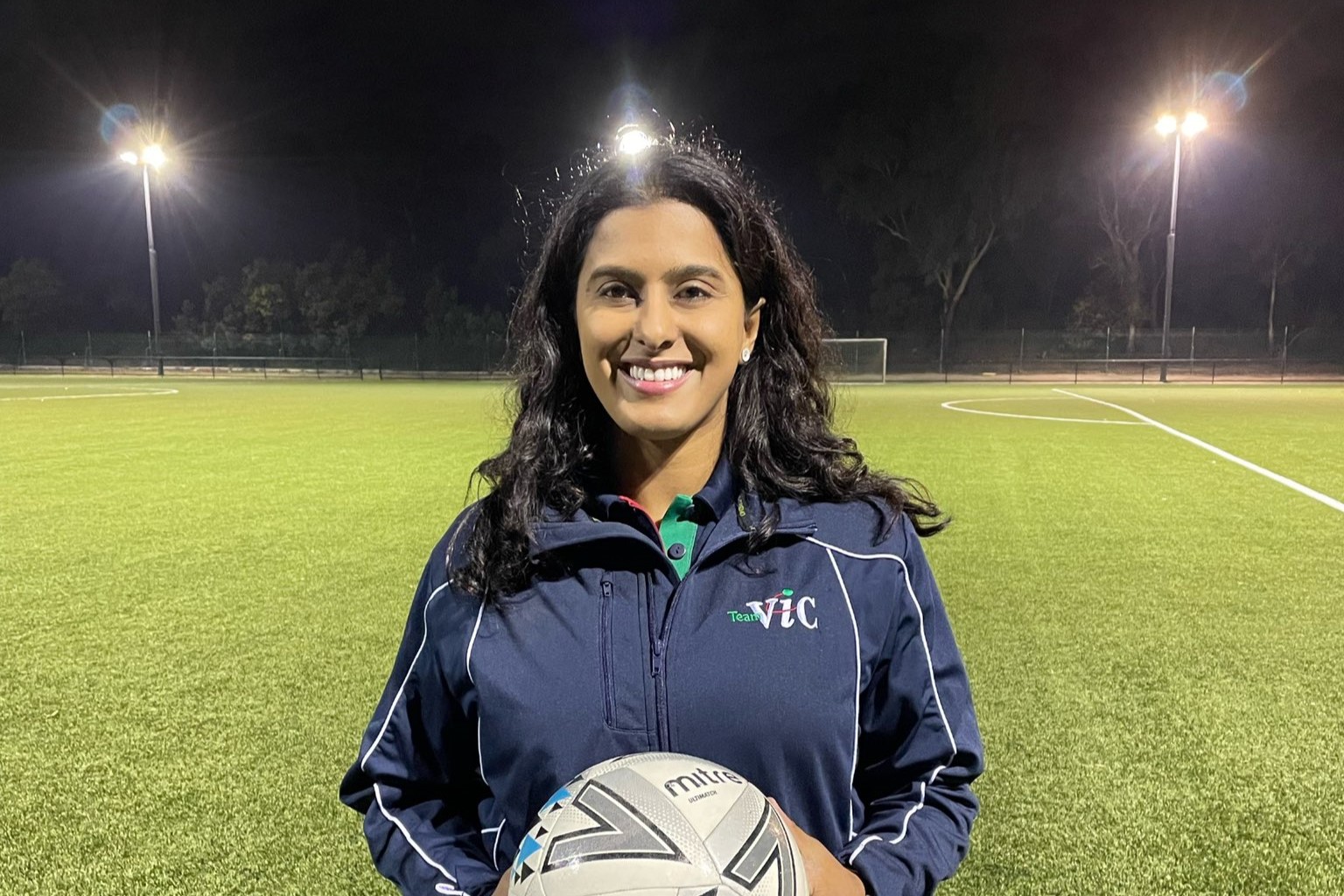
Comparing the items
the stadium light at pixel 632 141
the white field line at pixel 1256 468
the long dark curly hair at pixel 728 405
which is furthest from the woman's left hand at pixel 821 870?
the white field line at pixel 1256 468

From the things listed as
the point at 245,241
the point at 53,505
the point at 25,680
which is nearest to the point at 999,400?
the point at 53,505

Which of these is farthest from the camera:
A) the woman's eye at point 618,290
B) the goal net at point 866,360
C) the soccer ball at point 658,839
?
the goal net at point 866,360

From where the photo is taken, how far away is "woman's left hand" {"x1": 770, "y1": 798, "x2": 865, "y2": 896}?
4.48 ft

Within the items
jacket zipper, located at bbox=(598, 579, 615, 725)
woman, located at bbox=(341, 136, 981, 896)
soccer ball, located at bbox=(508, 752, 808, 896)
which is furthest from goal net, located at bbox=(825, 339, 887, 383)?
soccer ball, located at bbox=(508, 752, 808, 896)

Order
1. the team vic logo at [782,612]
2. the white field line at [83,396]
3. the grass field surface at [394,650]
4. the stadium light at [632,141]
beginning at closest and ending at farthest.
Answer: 1. the team vic logo at [782,612]
2. the stadium light at [632,141]
3. the grass field surface at [394,650]
4. the white field line at [83,396]

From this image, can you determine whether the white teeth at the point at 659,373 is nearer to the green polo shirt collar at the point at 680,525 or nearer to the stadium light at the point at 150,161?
the green polo shirt collar at the point at 680,525

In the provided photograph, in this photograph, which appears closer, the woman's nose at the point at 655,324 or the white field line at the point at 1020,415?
the woman's nose at the point at 655,324

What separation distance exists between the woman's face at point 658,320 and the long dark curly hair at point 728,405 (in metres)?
0.06

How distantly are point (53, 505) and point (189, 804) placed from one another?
6575 millimetres

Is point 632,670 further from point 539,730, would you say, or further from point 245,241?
point 245,241

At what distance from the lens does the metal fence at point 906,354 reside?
39.0m

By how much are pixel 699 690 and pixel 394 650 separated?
3.41 m

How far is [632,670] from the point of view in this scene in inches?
56.7

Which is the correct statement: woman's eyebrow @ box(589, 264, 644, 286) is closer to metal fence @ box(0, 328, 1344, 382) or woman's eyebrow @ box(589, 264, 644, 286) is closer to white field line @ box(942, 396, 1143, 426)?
white field line @ box(942, 396, 1143, 426)
